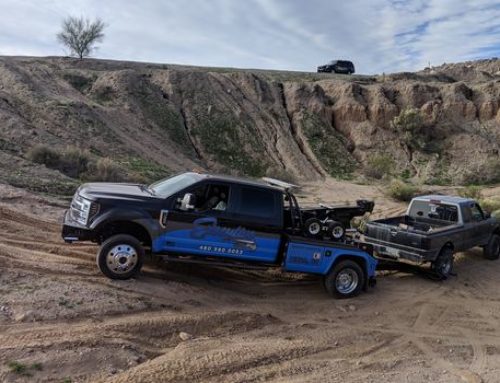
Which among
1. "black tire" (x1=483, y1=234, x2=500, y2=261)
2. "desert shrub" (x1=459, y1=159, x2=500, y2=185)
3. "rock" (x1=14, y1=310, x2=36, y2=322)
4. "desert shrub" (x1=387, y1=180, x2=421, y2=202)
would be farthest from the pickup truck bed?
"desert shrub" (x1=459, y1=159, x2=500, y2=185)

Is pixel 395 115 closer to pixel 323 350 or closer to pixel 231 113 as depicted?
pixel 231 113

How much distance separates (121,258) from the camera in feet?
24.4

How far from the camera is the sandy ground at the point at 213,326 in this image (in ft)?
18.3

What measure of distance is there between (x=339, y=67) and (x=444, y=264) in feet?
141

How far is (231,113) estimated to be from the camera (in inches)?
1289

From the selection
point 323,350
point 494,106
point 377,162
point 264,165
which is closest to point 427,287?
point 323,350

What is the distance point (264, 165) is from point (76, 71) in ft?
45.9

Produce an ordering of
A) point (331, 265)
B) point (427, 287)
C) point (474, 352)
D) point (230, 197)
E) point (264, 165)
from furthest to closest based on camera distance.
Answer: point (264, 165) < point (427, 287) < point (331, 265) < point (230, 197) < point (474, 352)

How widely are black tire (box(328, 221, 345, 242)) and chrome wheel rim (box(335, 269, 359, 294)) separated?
23.4 inches

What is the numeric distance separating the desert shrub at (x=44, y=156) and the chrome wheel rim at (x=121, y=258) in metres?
10.9

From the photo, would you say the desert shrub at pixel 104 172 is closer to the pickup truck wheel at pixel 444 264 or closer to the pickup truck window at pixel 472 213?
the pickup truck wheel at pixel 444 264

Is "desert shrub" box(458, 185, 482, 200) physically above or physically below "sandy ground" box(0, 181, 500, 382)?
above

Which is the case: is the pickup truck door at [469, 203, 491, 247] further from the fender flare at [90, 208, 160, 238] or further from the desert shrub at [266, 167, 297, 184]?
the desert shrub at [266, 167, 297, 184]

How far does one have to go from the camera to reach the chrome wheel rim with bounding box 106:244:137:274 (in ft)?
24.2
